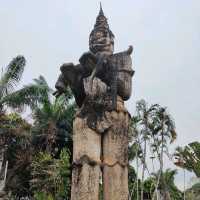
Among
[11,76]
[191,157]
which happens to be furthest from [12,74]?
[191,157]

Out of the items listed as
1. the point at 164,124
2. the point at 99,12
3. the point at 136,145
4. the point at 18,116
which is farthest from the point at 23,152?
the point at 99,12

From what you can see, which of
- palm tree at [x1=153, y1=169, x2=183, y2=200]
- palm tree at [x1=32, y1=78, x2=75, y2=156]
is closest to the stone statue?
palm tree at [x1=32, y1=78, x2=75, y2=156]

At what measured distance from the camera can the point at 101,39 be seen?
5.42 m

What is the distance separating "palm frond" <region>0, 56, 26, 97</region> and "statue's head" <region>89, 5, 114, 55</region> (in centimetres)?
1188

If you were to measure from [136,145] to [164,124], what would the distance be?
2.07 metres

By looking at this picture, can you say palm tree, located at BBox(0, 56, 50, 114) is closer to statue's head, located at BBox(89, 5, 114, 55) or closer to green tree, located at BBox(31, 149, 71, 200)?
green tree, located at BBox(31, 149, 71, 200)

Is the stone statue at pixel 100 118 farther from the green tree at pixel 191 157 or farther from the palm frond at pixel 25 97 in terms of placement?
the green tree at pixel 191 157

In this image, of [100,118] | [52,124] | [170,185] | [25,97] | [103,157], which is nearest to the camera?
[103,157]

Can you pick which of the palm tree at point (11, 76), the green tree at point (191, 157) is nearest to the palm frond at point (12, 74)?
the palm tree at point (11, 76)

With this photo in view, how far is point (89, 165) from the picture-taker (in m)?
4.49

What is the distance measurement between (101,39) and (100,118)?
1273 mm

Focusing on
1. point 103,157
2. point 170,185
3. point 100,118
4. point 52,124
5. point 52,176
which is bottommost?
point 103,157

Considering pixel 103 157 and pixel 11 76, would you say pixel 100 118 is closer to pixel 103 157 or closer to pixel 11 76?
pixel 103 157

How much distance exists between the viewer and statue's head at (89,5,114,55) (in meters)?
5.40
